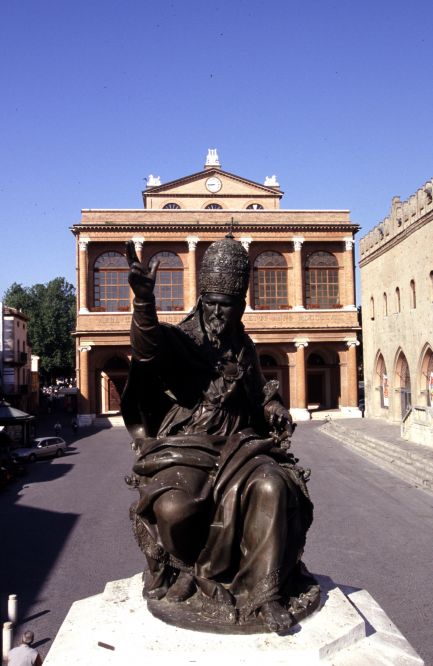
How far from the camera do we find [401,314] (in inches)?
1038

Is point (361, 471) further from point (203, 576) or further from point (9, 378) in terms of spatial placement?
point (9, 378)

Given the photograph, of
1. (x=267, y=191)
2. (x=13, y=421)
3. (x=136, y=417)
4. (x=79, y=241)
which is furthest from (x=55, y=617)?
(x=267, y=191)

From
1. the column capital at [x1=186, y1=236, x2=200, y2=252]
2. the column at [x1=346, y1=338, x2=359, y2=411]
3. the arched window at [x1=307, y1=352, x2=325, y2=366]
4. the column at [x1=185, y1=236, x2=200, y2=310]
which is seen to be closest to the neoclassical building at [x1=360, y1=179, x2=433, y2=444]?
the column at [x1=346, y1=338, x2=359, y2=411]

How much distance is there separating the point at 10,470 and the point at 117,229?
18554 millimetres

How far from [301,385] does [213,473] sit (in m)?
29.0

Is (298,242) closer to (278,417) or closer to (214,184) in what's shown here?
(214,184)

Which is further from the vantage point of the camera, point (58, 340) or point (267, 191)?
point (58, 340)

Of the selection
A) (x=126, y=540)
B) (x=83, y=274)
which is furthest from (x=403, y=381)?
(x=126, y=540)

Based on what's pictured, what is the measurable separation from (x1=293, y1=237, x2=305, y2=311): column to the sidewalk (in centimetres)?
739

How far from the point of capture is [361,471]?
16875 millimetres

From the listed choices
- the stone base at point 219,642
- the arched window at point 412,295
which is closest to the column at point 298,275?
the arched window at point 412,295

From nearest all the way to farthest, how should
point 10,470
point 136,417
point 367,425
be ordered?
1. point 136,417
2. point 10,470
3. point 367,425

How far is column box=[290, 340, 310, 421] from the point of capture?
31.7 metres

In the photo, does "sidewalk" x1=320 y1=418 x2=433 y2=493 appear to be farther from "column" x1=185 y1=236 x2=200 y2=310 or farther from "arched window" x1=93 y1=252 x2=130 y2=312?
"arched window" x1=93 y1=252 x2=130 y2=312
